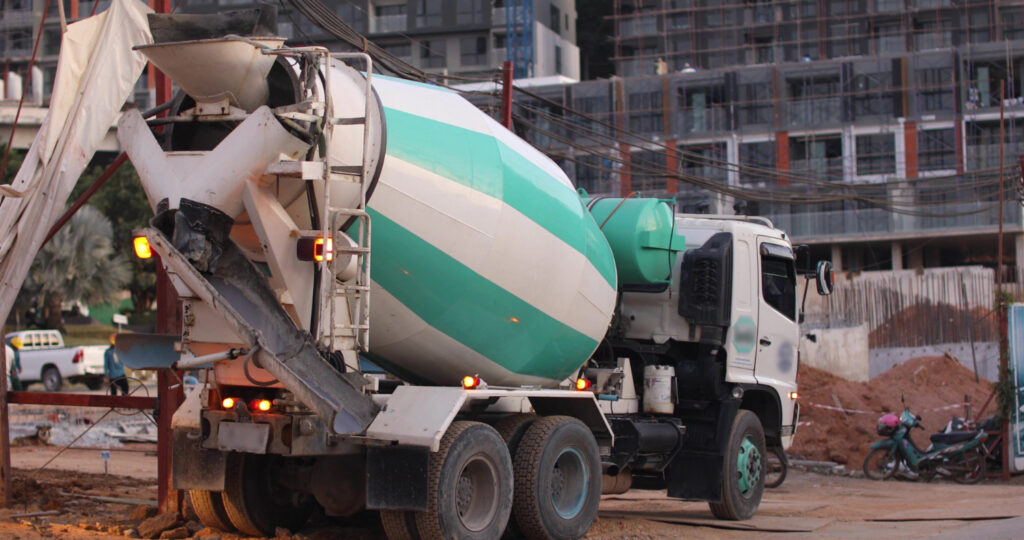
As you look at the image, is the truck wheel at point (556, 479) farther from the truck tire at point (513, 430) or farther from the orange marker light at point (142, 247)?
the orange marker light at point (142, 247)

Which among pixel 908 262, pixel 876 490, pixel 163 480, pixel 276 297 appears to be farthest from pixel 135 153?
pixel 908 262

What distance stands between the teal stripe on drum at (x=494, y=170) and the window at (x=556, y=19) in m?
70.9

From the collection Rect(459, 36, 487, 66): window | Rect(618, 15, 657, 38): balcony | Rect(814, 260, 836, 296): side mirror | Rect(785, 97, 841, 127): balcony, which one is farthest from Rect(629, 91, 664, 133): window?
Rect(814, 260, 836, 296): side mirror

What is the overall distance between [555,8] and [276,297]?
243ft

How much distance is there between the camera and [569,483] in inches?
382

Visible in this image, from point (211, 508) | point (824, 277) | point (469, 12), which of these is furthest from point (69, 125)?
point (469, 12)

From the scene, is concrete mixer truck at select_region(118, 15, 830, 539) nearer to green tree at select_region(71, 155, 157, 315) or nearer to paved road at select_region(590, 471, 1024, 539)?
paved road at select_region(590, 471, 1024, 539)

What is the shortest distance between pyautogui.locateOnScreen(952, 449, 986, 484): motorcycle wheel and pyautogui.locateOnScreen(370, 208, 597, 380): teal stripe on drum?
34.4 feet

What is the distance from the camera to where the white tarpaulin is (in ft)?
30.3

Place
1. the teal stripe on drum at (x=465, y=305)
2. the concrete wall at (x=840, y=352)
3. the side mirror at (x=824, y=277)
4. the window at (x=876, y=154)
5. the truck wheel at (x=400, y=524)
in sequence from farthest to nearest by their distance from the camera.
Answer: the window at (x=876, y=154)
the concrete wall at (x=840, y=352)
the side mirror at (x=824, y=277)
the teal stripe on drum at (x=465, y=305)
the truck wheel at (x=400, y=524)

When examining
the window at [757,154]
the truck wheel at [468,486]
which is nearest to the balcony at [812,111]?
the window at [757,154]

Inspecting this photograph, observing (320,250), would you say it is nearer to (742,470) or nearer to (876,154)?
(742,470)

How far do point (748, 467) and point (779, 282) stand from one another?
7.14 ft

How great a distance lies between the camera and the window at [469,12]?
8231 cm
